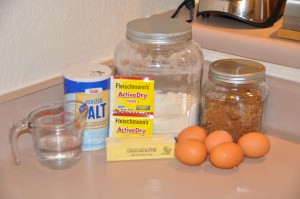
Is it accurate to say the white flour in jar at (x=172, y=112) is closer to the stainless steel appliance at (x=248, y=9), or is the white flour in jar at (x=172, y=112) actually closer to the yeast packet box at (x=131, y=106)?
the yeast packet box at (x=131, y=106)

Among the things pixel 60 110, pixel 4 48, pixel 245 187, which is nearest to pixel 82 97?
pixel 60 110

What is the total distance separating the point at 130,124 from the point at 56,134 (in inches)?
5.9

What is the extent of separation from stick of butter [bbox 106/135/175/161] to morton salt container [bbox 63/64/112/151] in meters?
0.03

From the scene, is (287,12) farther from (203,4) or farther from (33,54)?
(33,54)

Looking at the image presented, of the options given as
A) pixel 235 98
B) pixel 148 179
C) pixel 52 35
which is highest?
pixel 52 35

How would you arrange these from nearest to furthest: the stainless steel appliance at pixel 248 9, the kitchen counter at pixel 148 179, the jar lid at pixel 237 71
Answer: the kitchen counter at pixel 148 179 → the jar lid at pixel 237 71 → the stainless steel appliance at pixel 248 9

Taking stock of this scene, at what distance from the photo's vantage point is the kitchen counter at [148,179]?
0.80 meters

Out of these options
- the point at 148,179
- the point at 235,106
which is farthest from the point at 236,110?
the point at 148,179

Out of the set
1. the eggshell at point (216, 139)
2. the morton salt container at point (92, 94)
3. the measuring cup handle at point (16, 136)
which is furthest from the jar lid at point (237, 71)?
the measuring cup handle at point (16, 136)

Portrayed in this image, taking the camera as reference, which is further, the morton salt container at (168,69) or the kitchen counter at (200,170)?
the morton salt container at (168,69)

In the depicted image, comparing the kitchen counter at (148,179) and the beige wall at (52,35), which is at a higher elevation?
the beige wall at (52,35)

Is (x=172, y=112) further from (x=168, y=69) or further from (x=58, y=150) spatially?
(x=58, y=150)

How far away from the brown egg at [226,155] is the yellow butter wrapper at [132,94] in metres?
0.16

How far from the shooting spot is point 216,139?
2.89 ft
